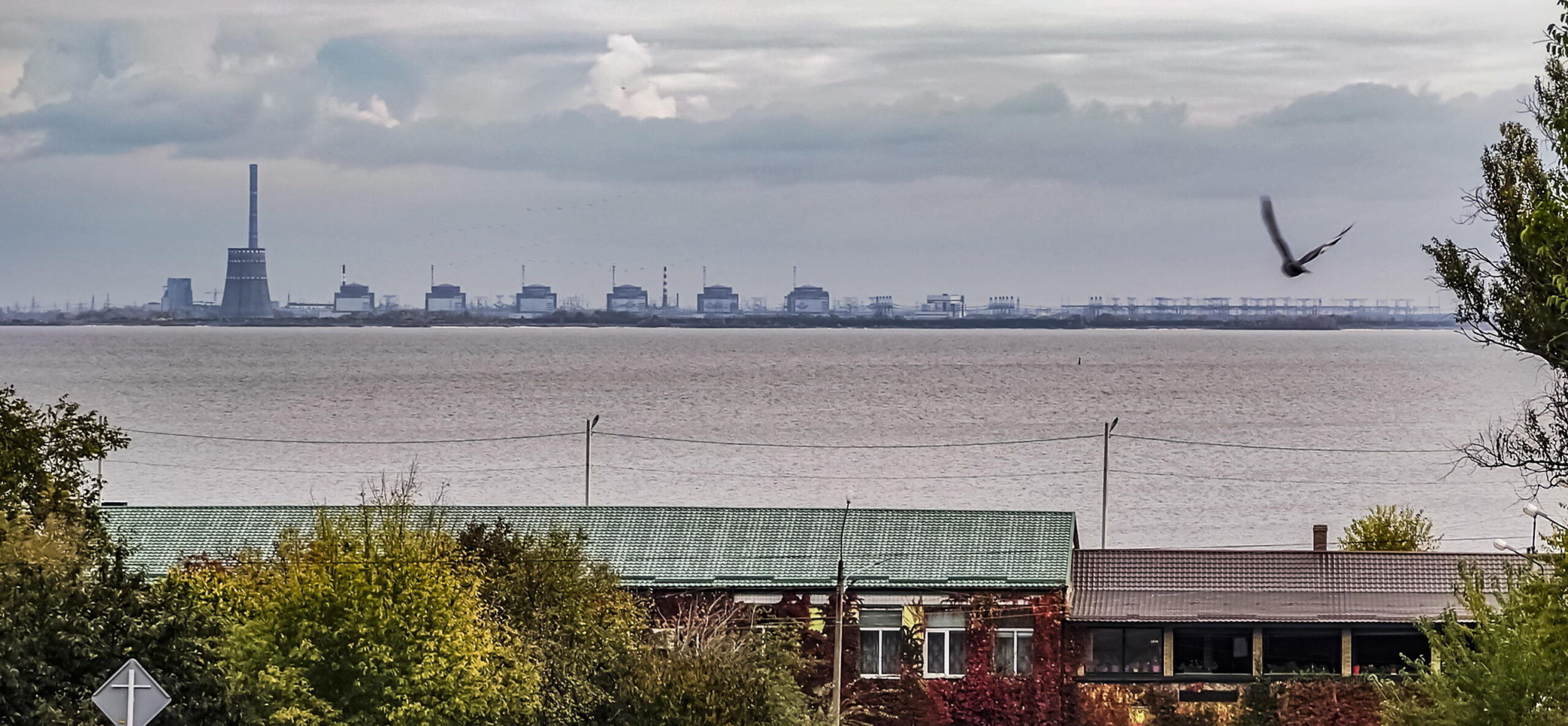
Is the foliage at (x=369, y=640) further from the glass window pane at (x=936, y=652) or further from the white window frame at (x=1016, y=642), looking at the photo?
the white window frame at (x=1016, y=642)

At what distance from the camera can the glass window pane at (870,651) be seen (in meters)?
41.2

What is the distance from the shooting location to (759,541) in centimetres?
4328

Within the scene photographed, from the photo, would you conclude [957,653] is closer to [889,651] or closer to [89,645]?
[889,651]

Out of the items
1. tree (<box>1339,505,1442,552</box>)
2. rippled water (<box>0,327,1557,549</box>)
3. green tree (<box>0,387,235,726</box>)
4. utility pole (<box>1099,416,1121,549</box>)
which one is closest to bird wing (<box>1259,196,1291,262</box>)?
green tree (<box>0,387,235,726</box>)

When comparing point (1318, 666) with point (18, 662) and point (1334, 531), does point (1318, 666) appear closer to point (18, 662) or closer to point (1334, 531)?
point (18, 662)

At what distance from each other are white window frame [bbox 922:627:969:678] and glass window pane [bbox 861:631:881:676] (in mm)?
986

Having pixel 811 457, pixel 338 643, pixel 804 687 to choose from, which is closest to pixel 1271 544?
pixel 811 457

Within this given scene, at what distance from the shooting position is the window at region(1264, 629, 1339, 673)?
41.9 metres

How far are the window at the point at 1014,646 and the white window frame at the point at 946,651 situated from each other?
0.68m

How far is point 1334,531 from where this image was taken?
88375mm

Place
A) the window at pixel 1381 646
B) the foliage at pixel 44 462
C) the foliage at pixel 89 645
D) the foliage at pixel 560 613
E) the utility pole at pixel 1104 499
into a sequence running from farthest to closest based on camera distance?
the utility pole at pixel 1104 499
the window at pixel 1381 646
the foliage at pixel 560 613
the foliage at pixel 44 462
the foliage at pixel 89 645

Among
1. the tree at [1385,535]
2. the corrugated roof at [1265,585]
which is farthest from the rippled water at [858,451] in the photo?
the corrugated roof at [1265,585]

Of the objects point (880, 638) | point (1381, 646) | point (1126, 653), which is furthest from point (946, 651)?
point (1381, 646)

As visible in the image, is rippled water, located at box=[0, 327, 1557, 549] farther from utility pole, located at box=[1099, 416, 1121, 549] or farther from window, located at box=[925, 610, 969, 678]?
window, located at box=[925, 610, 969, 678]
